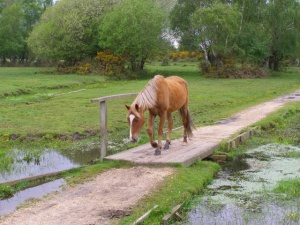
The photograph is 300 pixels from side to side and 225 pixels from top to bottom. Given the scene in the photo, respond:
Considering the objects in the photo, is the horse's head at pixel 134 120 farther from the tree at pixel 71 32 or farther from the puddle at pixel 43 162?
the tree at pixel 71 32

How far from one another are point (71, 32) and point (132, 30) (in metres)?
6.55

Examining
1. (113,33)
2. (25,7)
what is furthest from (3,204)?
(25,7)

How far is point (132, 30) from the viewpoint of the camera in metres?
43.1

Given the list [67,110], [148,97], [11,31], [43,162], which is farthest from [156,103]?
[11,31]

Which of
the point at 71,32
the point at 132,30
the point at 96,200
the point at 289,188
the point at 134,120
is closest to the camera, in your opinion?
the point at 96,200

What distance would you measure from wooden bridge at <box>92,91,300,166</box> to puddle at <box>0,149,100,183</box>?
4.72 feet

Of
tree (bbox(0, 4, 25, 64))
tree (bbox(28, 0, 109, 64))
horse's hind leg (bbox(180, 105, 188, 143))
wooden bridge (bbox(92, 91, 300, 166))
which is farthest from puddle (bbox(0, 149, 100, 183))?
tree (bbox(0, 4, 25, 64))

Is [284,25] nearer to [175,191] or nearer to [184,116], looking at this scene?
[184,116]

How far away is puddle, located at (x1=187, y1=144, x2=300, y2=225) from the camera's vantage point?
7.18 metres

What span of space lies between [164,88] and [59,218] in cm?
472

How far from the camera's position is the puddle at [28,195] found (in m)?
7.54

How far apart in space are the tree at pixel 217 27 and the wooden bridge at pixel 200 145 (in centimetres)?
2592

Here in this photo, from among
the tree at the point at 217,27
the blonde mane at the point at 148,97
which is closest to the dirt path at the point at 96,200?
the blonde mane at the point at 148,97

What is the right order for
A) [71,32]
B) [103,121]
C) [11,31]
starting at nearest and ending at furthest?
[103,121] < [71,32] < [11,31]
